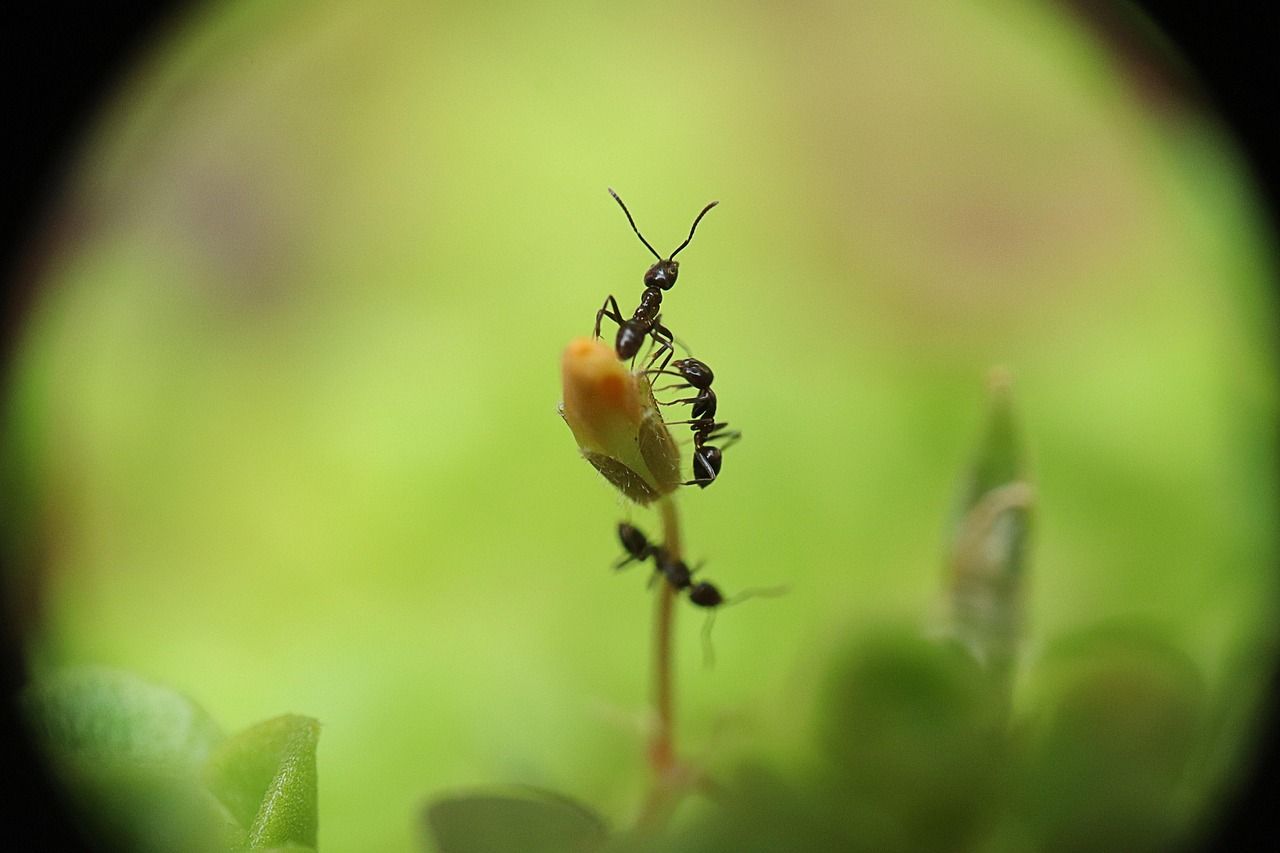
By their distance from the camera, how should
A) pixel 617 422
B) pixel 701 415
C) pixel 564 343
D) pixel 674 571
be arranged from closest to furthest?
pixel 617 422, pixel 674 571, pixel 701 415, pixel 564 343

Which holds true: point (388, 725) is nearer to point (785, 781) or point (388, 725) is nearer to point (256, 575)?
point (256, 575)

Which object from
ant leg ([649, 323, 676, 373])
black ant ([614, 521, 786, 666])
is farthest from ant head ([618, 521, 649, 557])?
ant leg ([649, 323, 676, 373])

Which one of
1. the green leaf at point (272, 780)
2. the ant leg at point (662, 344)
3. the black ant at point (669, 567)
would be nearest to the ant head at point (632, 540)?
the black ant at point (669, 567)

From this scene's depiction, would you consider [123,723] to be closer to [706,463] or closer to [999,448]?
[706,463]

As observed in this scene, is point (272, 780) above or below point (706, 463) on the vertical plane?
below

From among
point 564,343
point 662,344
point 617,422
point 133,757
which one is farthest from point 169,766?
point 564,343
